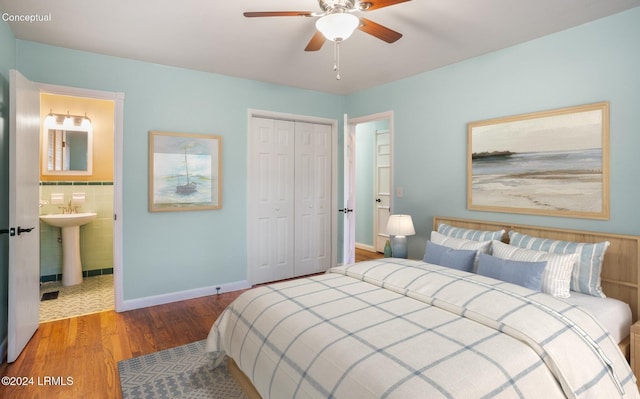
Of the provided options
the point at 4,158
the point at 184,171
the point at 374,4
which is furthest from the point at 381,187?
the point at 4,158

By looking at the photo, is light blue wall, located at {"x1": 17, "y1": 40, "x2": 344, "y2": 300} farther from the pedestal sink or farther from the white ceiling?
the pedestal sink

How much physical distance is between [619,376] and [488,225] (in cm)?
166

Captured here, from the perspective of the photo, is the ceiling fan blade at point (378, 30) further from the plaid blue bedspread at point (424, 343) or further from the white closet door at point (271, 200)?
the white closet door at point (271, 200)

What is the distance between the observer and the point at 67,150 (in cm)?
450

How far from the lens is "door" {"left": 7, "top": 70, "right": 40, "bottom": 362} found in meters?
2.42

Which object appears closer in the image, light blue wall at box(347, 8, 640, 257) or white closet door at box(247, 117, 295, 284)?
light blue wall at box(347, 8, 640, 257)

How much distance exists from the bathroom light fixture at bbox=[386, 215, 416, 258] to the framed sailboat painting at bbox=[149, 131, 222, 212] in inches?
77.5

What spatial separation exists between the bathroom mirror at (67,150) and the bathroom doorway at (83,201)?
0.01 meters

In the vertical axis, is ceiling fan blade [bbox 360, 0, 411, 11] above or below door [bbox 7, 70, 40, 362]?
above

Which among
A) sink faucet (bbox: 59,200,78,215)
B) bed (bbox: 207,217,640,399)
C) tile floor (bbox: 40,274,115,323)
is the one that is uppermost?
sink faucet (bbox: 59,200,78,215)

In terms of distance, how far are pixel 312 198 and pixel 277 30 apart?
246cm

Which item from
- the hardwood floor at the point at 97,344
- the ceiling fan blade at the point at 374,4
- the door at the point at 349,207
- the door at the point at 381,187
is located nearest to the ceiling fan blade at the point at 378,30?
the ceiling fan blade at the point at 374,4

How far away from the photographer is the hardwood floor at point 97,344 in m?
2.22

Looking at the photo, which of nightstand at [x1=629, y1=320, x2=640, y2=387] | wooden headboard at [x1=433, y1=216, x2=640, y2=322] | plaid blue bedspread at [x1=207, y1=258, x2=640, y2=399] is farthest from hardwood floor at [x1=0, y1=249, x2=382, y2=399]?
wooden headboard at [x1=433, y1=216, x2=640, y2=322]
